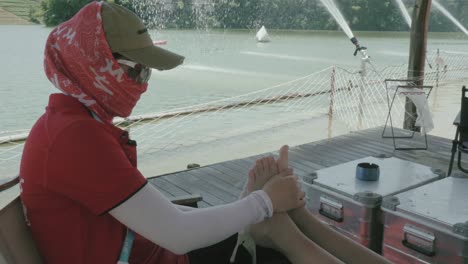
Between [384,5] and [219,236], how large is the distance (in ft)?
61.6

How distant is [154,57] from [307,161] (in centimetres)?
277

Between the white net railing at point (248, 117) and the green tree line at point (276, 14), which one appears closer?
the white net railing at point (248, 117)

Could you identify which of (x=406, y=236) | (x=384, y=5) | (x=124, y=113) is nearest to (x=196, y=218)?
(x=124, y=113)

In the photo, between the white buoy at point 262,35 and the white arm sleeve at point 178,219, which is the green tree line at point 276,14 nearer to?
the white buoy at point 262,35

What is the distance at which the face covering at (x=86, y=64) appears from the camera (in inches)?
38.6

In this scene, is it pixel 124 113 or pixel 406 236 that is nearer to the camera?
pixel 124 113

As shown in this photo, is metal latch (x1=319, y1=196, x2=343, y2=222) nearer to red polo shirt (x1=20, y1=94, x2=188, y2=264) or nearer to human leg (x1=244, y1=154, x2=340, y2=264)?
human leg (x1=244, y1=154, x2=340, y2=264)

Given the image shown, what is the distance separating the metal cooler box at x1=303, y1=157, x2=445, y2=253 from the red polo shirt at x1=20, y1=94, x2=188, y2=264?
3.60ft

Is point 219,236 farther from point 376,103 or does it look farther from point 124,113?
point 376,103

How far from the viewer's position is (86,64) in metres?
0.98

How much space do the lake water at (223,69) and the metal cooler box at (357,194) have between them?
292 centimetres

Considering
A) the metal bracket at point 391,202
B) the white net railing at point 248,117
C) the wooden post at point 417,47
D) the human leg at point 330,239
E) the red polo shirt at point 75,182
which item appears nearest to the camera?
the red polo shirt at point 75,182

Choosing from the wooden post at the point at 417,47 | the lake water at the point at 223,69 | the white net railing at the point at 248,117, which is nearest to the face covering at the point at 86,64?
the lake water at the point at 223,69

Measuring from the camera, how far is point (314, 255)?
131 centimetres
